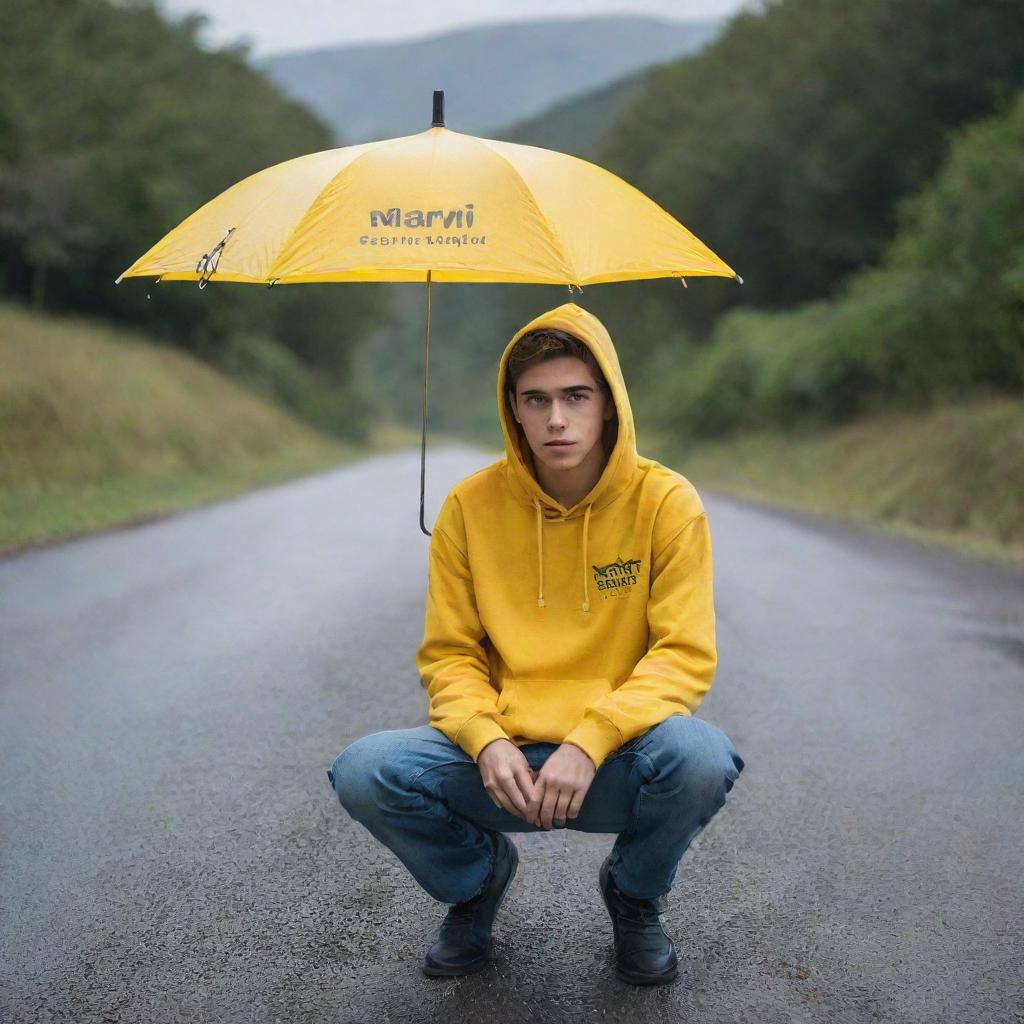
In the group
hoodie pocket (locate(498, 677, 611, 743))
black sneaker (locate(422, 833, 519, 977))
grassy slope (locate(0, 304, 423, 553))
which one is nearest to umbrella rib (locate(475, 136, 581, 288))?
hoodie pocket (locate(498, 677, 611, 743))

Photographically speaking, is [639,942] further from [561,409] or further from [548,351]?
[548,351]

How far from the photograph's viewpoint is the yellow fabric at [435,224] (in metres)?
3.75

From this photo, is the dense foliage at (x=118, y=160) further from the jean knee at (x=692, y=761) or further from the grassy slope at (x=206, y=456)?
the jean knee at (x=692, y=761)

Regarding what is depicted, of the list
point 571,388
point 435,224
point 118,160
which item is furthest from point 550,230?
point 118,160

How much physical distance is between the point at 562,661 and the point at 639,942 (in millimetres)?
752

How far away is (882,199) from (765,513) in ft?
57.4

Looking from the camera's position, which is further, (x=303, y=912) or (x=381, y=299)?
(x=381, y=299)

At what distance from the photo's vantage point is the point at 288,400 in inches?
1809

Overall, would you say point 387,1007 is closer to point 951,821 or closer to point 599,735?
point 599,735

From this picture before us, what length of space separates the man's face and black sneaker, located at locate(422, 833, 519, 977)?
1041 millimetres

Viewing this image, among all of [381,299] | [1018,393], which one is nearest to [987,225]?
[1018,393]

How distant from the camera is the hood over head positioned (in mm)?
3062

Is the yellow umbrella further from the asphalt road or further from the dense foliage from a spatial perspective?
the dense foliage

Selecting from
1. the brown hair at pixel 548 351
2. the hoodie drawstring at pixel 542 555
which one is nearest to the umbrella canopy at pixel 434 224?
the brown hair at pixel 548 351
